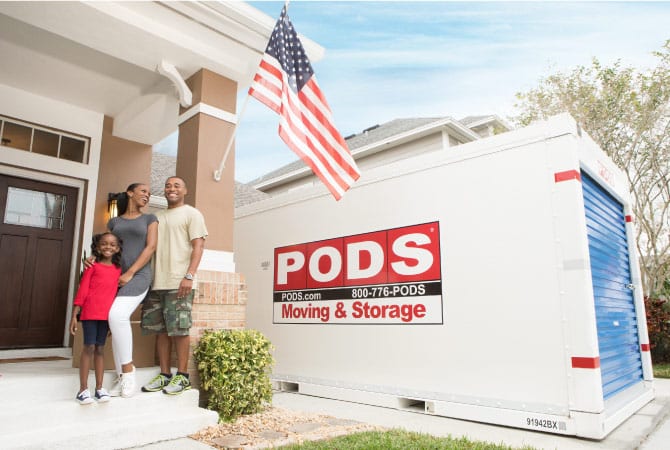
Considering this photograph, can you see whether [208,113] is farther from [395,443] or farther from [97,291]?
[395,443]

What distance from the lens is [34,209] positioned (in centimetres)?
543

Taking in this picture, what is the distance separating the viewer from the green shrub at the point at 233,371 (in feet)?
12.5

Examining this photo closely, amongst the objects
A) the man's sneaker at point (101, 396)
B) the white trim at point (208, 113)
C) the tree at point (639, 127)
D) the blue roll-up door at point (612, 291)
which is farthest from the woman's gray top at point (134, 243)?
the tree at point (639, 127)

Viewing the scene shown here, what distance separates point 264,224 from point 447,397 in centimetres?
336

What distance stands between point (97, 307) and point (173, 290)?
2.08 feet

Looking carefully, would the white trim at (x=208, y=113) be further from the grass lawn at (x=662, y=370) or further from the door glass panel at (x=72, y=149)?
the grass lawn at (x=662, y=370)

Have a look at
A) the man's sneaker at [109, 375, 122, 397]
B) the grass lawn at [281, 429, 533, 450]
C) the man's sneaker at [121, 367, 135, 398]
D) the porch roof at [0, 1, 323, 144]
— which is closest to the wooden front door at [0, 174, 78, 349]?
the porch roof at [0, 1, 323, 144]

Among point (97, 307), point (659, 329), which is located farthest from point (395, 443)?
point (659, 329)

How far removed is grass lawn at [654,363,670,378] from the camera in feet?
22.6

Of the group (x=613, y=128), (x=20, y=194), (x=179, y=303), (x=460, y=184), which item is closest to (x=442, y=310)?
(x=460, y=184)

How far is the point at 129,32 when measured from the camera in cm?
433

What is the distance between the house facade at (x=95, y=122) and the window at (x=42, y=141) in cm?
1

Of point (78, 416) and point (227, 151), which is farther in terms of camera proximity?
point (227, 151)

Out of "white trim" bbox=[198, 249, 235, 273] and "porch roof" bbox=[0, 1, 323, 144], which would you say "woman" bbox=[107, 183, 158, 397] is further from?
"porch roof" bbox=[0, 1, 323, 144]
